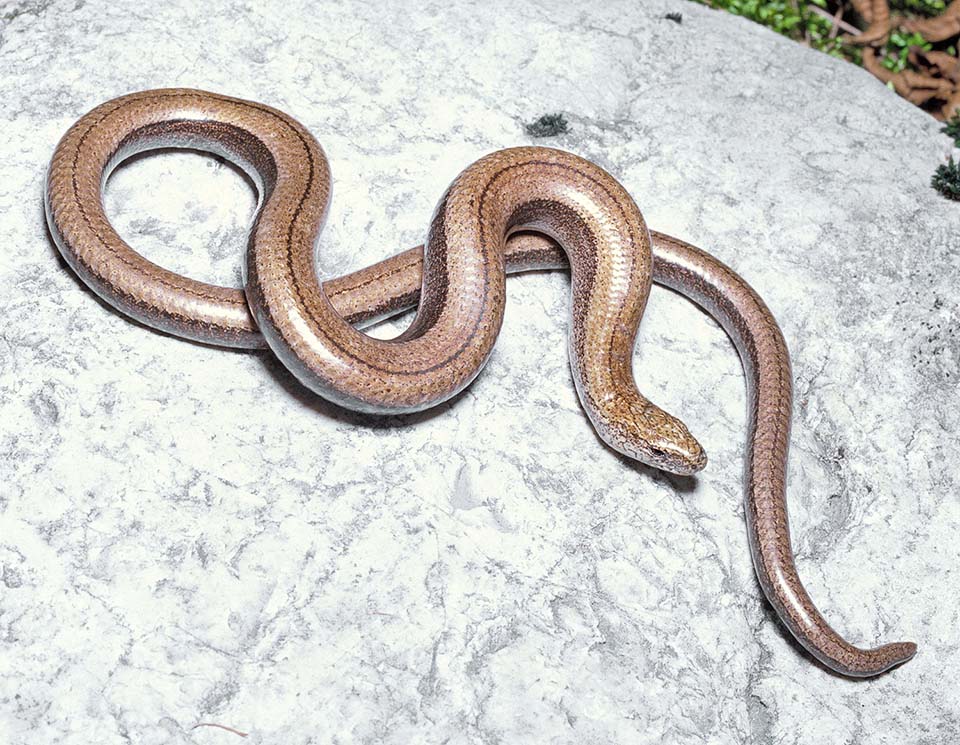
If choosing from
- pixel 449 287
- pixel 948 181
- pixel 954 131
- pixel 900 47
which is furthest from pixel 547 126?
pixel 900 47

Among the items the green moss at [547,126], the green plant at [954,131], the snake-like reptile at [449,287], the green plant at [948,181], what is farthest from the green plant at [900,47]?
the snake-like reptile at [449,287]

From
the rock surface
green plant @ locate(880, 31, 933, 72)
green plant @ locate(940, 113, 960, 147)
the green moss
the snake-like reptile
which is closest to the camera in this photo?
the rock surface

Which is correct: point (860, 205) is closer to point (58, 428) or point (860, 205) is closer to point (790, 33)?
point (790, 33)

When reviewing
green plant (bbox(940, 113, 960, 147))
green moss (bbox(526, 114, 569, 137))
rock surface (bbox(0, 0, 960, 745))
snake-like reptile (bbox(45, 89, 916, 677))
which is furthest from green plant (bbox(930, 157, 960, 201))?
green moss (bbox(526, 114, 569, 137))

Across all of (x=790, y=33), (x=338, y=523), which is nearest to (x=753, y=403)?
(x=338, y=523)

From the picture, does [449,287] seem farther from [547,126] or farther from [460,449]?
[547,126]

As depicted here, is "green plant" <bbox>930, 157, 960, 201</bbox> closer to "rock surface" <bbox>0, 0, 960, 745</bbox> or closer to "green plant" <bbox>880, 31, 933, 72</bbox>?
"rock surface" <bbox>0, 0, 960, 745</bbox>
